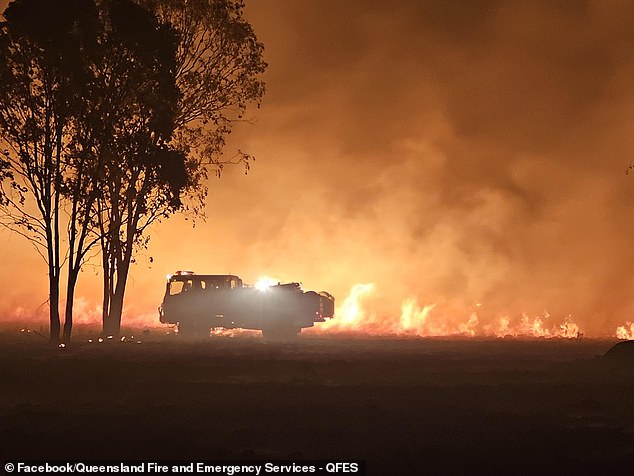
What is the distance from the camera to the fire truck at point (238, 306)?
4481 centimetres

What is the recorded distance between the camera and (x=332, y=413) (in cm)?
1372

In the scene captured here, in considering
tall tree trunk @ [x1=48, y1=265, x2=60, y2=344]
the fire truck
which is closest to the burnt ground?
tall tree trunk @ [x1=48, y1=265, x2=60, y2=344]

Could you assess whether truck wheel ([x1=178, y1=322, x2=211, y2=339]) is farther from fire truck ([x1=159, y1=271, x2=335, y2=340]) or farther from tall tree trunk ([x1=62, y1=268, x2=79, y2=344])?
tall tree trunk ([x1=62, y1=268, x2=79, y2=344])

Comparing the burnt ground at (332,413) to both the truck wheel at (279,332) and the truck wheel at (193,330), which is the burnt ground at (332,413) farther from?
the truck wheel at (193,330)

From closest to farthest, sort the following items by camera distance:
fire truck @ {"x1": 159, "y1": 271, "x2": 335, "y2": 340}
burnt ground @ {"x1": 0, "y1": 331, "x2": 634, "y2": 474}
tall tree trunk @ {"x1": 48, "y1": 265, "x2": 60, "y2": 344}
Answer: burnt ground @ {"x1": 0, "y1": 331, "x2": 634, "y2": 474}, tall tree trunk @ {"x1": 48, "y1": 265, "x2": 60, "y2": 344}, fire truck @ {"x1": 159, "y1": 271, "x2": 335, "y2": 340}

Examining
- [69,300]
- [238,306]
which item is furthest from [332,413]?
[238,306]

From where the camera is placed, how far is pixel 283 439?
11203 millimetres

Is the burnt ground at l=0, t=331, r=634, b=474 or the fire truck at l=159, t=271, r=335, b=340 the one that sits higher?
the fire truck at l=159, t=271, r=335, b=340

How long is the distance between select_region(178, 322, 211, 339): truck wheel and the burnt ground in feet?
68.0

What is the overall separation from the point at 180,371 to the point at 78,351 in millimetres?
10317

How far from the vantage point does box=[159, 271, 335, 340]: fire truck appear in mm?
44812

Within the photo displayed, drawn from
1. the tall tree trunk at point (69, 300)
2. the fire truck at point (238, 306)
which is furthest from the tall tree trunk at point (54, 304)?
the fire truck at point (238, 306)

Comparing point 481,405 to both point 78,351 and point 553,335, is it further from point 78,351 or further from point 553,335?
point 553,335

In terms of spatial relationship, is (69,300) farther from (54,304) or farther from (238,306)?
(238,306)
